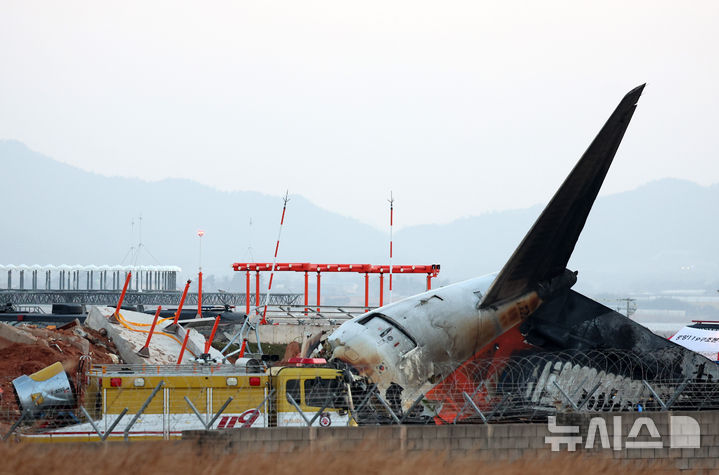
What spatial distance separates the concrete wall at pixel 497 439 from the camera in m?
16.1

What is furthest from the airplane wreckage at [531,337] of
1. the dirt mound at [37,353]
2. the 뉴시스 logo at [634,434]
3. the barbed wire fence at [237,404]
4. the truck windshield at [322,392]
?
the dirt mound at [37,353]

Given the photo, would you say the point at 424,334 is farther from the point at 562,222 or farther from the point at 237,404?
the point at 237,404

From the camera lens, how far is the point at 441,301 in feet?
85.7

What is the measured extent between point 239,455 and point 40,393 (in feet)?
17.6

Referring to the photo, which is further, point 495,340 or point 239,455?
point 495,340

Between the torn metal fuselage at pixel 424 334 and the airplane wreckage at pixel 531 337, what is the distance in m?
0.03

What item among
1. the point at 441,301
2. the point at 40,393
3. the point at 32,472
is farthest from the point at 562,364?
the point at 32,472

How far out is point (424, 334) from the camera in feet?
81.3

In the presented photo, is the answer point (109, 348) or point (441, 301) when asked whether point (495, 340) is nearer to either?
point (441, 301)

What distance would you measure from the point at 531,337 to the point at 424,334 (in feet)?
13.4

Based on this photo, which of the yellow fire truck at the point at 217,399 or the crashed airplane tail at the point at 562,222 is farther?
the crashed airplane tail at the point at 562,222

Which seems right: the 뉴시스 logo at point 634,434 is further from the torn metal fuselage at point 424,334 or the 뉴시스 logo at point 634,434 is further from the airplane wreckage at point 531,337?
the torn metal fuselage at point 424,334

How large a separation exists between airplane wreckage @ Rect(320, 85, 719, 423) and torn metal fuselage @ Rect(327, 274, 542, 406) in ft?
0.10

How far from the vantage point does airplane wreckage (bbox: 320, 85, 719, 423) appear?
2367cm
